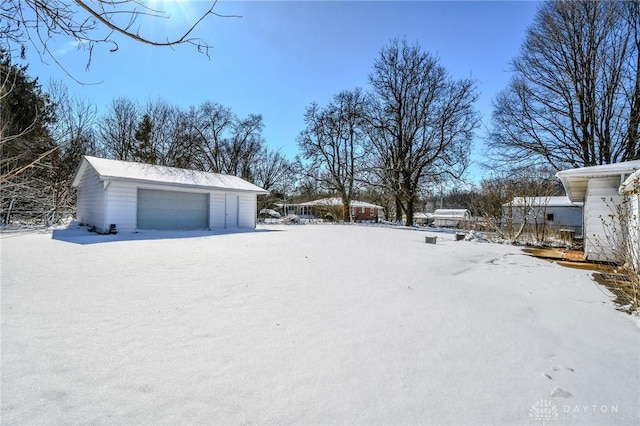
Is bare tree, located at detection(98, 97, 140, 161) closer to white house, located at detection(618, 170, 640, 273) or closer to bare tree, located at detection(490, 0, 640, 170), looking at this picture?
bare tree, located at detection(490, 0, 640, 170)

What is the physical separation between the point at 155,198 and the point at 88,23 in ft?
38.2

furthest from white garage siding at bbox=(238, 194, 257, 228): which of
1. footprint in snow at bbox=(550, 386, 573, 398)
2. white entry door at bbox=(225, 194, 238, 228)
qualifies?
footprint in snow at bbox=(550, 386, 573, 398)

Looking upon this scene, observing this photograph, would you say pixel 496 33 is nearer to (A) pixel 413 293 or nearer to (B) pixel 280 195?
(A) pixel 413 293

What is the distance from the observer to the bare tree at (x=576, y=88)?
1232 cm

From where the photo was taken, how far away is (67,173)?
14742 millimetres

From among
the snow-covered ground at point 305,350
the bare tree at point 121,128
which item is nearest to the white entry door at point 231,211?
the snow-covered ground at point 305,350

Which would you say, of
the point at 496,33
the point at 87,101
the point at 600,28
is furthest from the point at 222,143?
the point at 600,28

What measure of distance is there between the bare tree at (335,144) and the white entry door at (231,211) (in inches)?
463

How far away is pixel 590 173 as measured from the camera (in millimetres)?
6910

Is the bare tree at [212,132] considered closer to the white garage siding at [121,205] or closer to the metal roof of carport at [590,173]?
the white garage siding at [121,205]

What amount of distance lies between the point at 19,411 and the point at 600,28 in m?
20.0

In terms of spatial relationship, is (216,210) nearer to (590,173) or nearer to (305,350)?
(305,350)

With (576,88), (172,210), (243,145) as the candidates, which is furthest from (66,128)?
(576,88)

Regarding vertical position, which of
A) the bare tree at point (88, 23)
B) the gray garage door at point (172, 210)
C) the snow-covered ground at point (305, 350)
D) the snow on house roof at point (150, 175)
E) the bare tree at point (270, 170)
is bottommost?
the snow-covered ground at point (305, 350)
